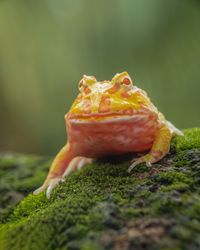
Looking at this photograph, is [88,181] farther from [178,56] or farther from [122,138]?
[178,56]

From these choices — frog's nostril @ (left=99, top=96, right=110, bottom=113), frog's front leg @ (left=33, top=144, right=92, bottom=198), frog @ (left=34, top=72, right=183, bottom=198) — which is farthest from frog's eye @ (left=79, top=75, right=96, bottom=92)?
frog's front leg @ (left=33, top=144, right=92, bottom=198)

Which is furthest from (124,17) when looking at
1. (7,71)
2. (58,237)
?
(58,237)

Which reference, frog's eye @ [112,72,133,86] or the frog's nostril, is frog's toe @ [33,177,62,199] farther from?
frog's eye @ [112,72,133,86]

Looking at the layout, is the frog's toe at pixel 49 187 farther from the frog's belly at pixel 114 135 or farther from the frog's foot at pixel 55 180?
the frog's belly at pixel 114 135

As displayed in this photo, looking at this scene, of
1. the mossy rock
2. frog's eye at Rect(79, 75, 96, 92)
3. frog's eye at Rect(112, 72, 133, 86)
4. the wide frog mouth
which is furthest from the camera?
frog's eye at Rect(79, 75, 96, 92)

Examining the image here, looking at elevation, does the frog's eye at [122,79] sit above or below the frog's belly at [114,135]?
above

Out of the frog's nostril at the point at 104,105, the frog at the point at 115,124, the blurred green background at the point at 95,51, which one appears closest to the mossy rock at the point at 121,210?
the frog at the point at 115,124
